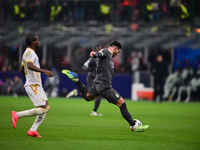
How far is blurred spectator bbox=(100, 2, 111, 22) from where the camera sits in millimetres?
25953

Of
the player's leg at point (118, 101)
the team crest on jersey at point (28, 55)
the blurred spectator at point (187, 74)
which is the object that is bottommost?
the blurred spectator at point (187, 74)

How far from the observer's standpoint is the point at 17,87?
25.2m

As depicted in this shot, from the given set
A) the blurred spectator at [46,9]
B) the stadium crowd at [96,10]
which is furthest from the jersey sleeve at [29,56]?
the blurred spectator at [46,9]

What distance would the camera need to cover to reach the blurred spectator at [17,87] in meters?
25.0

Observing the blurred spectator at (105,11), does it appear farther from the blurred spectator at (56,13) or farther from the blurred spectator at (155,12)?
the blurred spectator at (155,12)

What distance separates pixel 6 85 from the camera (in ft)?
83.5

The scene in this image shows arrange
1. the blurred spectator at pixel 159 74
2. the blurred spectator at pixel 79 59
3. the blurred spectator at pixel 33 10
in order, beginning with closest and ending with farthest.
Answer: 1. the blurred spectator at pixel 159 74
2. the blurred spectator at pixel 79 59
3. the blurred spectator at pixel 33 10

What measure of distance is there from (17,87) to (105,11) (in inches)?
330

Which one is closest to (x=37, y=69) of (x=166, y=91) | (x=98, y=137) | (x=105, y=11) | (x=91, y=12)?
(x=98, y=137)

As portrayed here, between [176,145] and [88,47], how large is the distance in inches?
774

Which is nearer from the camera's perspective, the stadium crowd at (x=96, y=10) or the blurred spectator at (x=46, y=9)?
the stadium crowd at (x=96, y=10)

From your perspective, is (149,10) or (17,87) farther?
(17,87)

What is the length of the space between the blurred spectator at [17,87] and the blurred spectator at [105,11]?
7.50 meters

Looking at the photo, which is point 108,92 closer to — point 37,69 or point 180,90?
point 37,69
